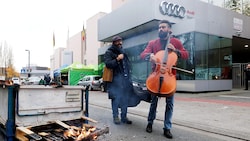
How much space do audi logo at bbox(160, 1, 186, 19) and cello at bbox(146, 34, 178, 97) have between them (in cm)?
1133

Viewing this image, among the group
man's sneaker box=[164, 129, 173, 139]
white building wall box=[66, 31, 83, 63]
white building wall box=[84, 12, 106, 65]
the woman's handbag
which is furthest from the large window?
white building wall box=[66, 31, 83, 63]

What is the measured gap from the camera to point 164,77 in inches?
147

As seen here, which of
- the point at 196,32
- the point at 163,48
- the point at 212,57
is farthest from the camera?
the point at 212,57

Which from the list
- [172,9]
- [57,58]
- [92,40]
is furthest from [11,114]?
[57,58]

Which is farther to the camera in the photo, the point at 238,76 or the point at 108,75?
the point at 238,76

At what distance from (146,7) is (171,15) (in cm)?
155

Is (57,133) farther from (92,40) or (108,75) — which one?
(92,40)

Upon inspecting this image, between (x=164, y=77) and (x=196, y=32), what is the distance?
34.7 ft

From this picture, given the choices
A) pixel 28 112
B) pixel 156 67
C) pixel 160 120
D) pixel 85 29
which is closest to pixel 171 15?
pixel 160 120

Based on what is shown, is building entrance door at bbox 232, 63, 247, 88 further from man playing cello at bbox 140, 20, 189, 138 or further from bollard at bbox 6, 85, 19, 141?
bollard at bbox 6, 85, 19, 141

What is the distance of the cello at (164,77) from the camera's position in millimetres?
3756

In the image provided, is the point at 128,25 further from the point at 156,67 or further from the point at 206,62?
the point at 156,67

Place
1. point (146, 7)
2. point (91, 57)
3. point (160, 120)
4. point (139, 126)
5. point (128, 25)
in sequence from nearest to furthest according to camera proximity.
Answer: point (139, 126), point (160, 120), point (146, 7), point (128, 25), point (91, 57)

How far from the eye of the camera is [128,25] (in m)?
17.2
